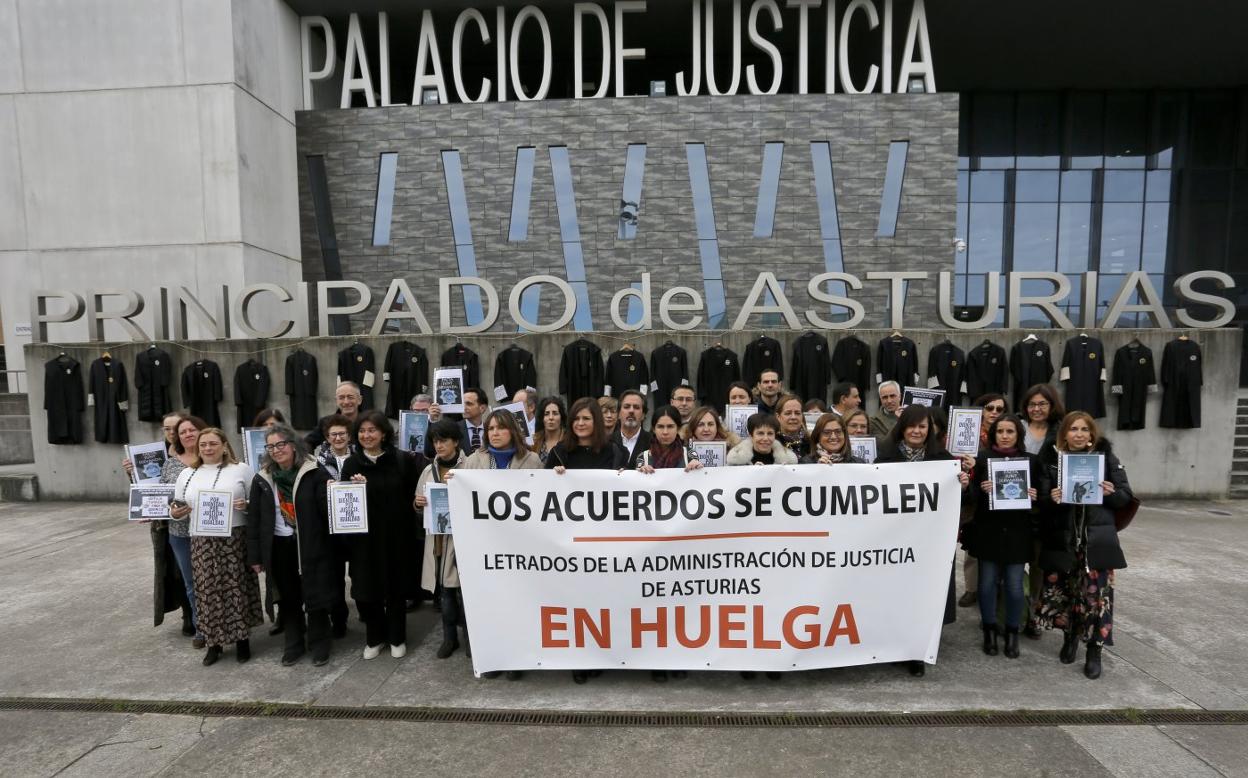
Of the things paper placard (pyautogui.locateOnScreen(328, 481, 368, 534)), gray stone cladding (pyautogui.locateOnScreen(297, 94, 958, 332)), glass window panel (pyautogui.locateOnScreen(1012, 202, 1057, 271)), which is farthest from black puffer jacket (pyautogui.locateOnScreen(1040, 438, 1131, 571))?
glass window panel (pyautogui.locateOnScreen(1012, 202, 1057, 271))

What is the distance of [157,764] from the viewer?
3131 mm

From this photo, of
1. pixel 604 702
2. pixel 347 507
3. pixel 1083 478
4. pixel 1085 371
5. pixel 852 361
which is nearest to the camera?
pixel 604 702

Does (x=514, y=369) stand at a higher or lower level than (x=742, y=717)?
higher

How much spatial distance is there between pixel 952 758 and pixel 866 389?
6.93m

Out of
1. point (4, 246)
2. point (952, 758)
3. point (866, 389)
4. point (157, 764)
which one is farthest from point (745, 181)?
point (4, 246)

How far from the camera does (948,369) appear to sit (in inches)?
356

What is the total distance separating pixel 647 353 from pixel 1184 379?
24.5 feet

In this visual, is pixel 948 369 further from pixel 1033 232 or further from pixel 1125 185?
pixel 1125 185

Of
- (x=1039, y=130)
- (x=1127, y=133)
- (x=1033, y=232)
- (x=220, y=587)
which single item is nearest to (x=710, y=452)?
(x=220, y=587)

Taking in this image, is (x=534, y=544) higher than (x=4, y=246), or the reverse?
(x=4, y=246)

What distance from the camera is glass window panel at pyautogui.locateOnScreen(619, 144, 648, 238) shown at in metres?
14.0

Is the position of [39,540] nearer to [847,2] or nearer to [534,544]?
[534,544]

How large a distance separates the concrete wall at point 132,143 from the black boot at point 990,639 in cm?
1422

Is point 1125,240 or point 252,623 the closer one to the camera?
point 252,623
